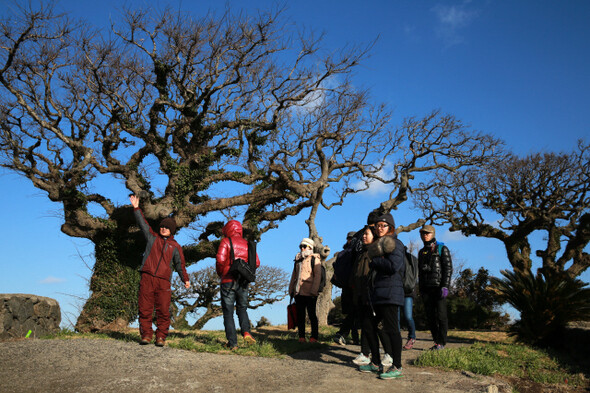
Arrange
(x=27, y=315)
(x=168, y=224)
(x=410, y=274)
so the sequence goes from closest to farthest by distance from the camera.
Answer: (x=410, y=274)
(x=168, y=224)
(x=27, y=315)

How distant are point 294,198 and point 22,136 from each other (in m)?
9.12

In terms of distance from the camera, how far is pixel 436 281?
7.88 m

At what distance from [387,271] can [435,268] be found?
9.19ft

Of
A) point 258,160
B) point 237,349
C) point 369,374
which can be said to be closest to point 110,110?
point 258,160

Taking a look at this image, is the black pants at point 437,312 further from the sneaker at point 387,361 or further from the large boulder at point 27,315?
the large boulder at point 27,315

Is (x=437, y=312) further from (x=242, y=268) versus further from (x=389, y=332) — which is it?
(x=242, y=268)

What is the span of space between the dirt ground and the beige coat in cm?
174

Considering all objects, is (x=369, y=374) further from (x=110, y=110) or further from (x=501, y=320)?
(x=501, y=320)

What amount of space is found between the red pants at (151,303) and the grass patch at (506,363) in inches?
169

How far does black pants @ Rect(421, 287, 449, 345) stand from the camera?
7.90m

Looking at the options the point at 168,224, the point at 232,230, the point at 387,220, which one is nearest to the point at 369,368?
the point at 387,220

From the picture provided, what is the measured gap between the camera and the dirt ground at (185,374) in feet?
16.1

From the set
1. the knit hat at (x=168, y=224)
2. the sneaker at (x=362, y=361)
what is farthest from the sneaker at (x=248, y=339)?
the knit hat at (x=168, y=224)

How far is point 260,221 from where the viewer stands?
14281 mm
